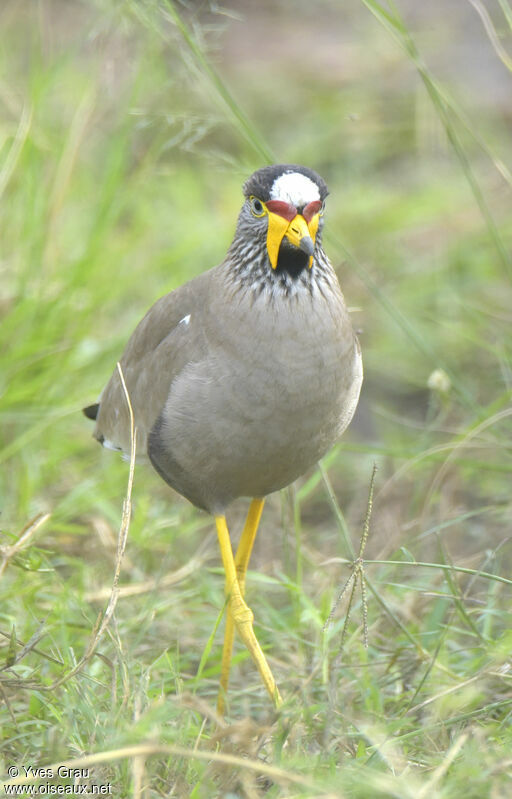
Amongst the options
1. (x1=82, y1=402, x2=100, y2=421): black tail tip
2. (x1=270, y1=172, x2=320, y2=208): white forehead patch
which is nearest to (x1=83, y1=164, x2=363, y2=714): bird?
(x1=270, y1=172, x2=320, y2=208): white forehead patch

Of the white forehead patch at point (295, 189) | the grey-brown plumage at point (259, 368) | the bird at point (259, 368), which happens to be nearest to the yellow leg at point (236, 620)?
the bird at point (259, 368)

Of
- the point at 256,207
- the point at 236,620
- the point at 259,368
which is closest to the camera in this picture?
the point at 259,368

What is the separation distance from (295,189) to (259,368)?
0.49 meters

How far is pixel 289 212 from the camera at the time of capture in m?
3.05

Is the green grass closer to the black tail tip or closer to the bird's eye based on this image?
the black tail tip

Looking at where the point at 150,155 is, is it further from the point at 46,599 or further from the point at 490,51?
the point at 490,51

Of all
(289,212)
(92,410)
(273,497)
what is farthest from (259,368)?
(273,497)

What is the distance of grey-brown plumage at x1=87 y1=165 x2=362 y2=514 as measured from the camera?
304 cm

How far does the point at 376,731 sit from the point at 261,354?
1005 millimetres

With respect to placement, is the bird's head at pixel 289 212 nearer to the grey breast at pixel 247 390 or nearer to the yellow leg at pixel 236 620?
the grey breast at pixel 247 390

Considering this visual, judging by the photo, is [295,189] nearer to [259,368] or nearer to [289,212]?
[289,212]

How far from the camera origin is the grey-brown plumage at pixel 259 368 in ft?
9.98

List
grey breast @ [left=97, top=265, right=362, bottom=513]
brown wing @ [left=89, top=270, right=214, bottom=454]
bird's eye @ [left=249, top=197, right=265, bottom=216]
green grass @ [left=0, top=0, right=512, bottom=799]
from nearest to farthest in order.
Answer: green grass @ [left=0, top=0, right=512, bottom=799]
grey breast @ [left=97, top=265, right=362, bottom=513]
bird's eye @ [left=249, top=197, right=265, bottom=216]
brown wing @ [left=89, top=270, right=214, bottom=454]

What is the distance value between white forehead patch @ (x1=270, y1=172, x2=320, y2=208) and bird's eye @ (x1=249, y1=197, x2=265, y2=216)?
9cm
